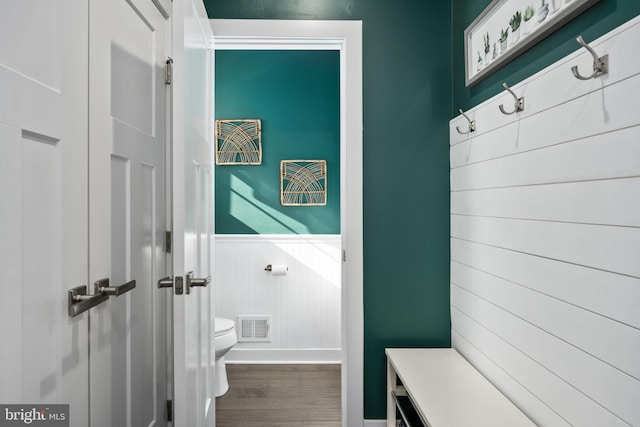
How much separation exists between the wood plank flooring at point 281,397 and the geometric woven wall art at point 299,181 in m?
1.32

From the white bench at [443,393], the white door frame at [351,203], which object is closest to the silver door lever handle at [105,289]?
the white bench at [443,393]

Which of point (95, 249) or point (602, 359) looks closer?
point (602, 359)

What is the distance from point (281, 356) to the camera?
10.3ft

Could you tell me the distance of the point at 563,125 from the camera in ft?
3.72

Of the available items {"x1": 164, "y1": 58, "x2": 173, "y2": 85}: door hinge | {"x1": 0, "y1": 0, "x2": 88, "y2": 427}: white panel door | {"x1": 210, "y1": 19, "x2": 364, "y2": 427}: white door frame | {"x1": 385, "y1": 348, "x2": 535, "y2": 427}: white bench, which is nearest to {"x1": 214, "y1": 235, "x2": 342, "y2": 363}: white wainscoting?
{"x1": 210, "y1": 19, "x2": 364, "y2": 427}: white door frame

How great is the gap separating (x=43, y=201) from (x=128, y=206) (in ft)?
1.38

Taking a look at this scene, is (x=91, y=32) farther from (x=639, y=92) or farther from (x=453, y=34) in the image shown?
(x=453, y=34)

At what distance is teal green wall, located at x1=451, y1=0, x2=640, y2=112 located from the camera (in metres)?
1.00

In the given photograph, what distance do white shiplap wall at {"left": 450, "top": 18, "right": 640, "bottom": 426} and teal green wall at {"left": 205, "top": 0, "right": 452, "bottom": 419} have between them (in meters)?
0.35

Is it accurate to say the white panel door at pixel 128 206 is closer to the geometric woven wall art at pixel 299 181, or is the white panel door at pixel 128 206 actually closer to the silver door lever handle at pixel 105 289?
the silver door lever handle at pixel 105 289

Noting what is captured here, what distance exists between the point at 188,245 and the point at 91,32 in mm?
719

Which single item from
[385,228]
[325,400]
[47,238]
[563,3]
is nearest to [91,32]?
[47,238]

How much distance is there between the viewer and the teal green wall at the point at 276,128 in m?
3.23

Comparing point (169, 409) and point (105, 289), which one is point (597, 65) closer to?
point (105, 289)
